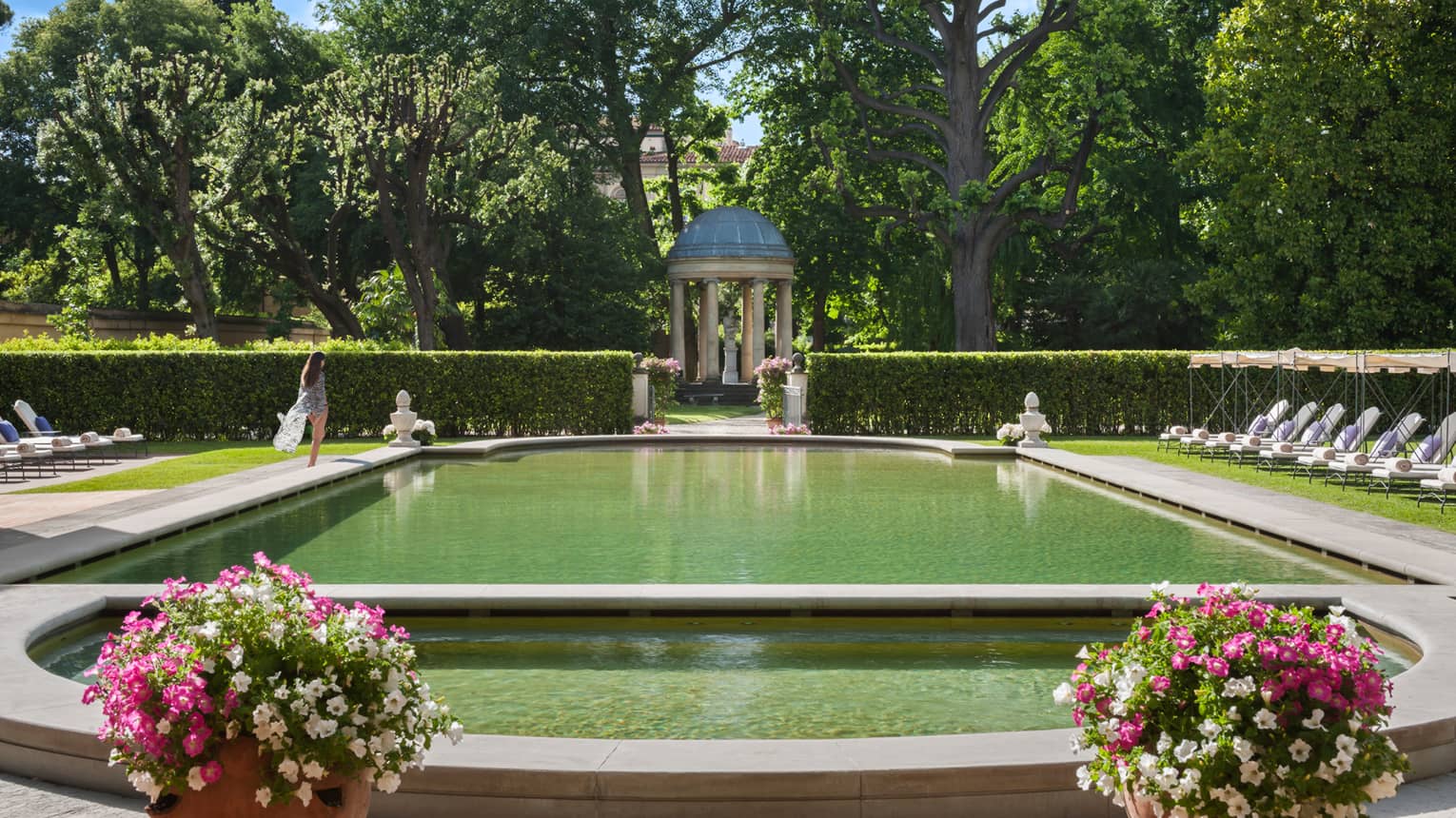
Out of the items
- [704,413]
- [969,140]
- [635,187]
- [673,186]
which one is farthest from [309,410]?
[673,186]

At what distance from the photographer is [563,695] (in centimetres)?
745

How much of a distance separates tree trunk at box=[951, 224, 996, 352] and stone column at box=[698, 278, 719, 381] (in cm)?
1114

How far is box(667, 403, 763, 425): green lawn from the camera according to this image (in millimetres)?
35406

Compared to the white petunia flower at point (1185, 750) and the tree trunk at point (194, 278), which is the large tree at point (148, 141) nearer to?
the tree trunk at point (194, 278)

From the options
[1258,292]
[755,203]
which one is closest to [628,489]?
[1258,292]

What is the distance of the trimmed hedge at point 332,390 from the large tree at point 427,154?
5032 millimetres

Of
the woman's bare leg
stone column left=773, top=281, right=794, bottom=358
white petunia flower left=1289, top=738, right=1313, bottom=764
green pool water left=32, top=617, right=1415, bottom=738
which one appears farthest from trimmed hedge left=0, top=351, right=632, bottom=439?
white petunia flower left=1289, top=738, right=1313, bottom=764

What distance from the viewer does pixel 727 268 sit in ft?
147

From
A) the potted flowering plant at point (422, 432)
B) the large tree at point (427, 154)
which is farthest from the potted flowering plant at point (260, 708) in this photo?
the large tree at point (427, 154)

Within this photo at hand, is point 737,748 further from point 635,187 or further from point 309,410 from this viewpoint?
point 635,187

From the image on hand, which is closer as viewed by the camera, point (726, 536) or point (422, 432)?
point (726, 536)

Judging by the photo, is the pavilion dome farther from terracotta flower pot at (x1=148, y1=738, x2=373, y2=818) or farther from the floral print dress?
terracotta flower pot at (x1=148, y1=738, x2=373, y2=818)

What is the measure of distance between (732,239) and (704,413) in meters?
8.34

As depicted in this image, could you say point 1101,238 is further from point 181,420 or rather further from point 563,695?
point 563,695
